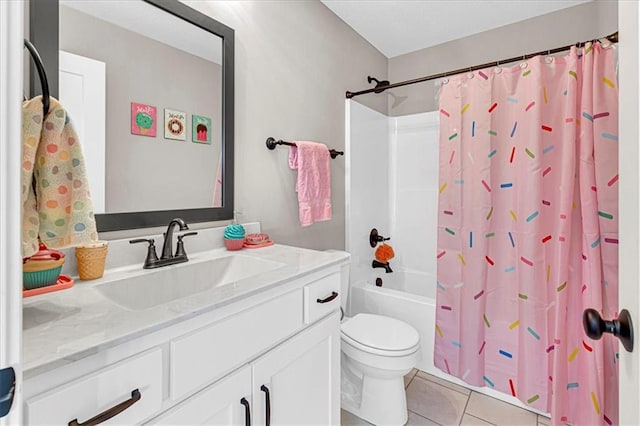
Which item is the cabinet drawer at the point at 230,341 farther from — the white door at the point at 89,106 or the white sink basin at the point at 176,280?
the white door at the point at 89,106

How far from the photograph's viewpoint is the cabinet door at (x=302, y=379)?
3.11 feet

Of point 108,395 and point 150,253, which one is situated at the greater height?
point 150,253

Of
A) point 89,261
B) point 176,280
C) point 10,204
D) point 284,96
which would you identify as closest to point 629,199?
point 10,204

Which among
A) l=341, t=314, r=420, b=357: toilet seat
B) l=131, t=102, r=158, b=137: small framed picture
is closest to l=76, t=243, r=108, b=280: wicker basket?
l=131, t=102, r=158, b=137: small framed picture

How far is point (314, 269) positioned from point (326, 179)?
3.07ft

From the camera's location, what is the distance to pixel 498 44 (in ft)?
7.84

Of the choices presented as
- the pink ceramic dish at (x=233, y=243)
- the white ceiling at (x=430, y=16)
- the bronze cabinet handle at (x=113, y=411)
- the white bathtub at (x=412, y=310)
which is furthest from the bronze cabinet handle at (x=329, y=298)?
the white ceiling at (x=430, y=16)

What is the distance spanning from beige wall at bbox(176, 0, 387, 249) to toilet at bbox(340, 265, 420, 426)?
635 millimetres

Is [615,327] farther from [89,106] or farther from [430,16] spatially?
[430,16]

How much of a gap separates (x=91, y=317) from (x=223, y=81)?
3.76ft

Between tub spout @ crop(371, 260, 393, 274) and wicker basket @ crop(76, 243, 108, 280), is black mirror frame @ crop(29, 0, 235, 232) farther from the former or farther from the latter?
tub spout @ crop(371, 260, 393, 274)

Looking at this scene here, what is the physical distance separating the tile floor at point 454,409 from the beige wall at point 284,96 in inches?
40.3

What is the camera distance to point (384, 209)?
2.80 meters

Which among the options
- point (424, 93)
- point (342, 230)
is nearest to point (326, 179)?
point (342, 230)
